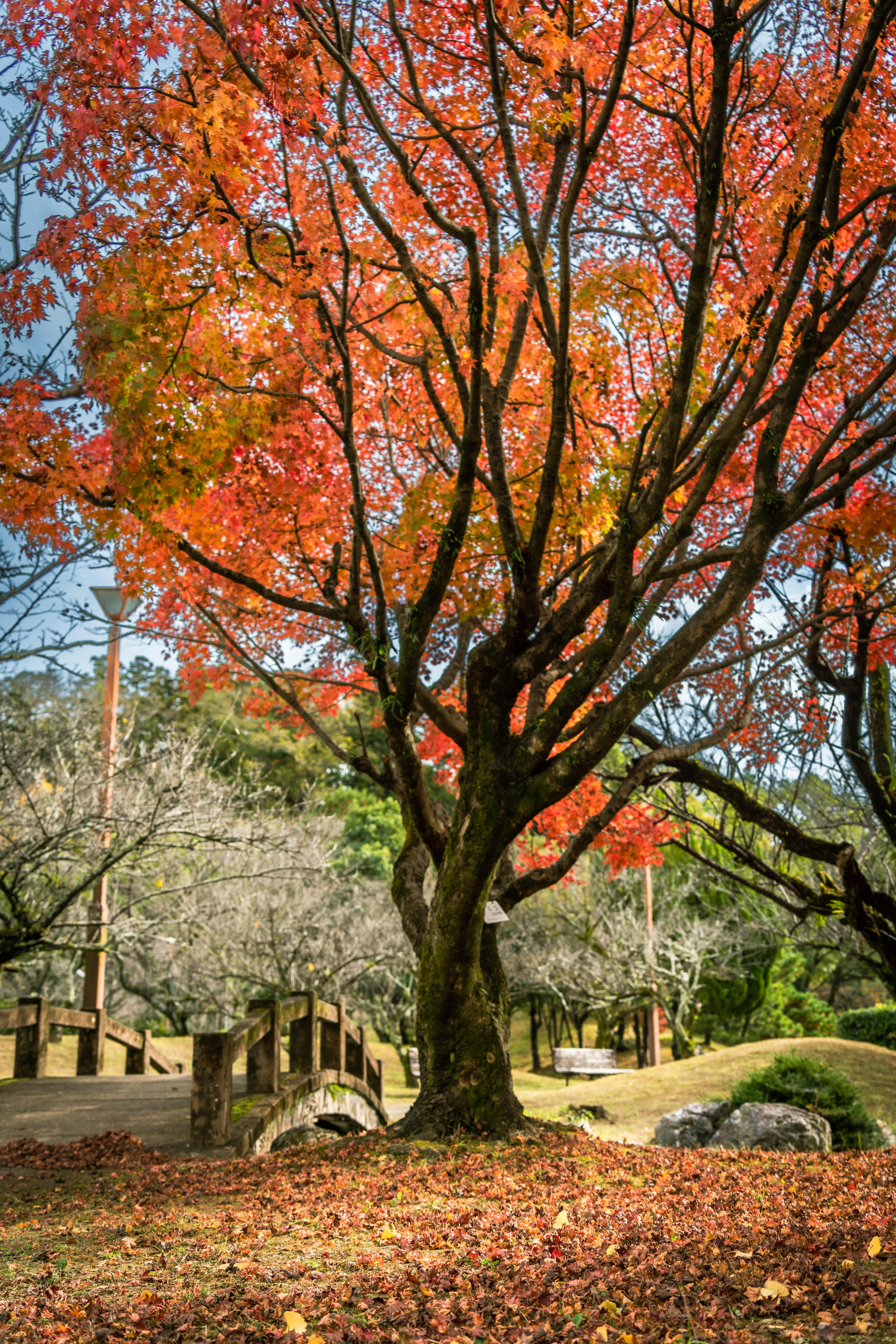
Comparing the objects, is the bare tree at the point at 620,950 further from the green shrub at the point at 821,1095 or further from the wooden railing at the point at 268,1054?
the wooden railing at the point at 268,1054

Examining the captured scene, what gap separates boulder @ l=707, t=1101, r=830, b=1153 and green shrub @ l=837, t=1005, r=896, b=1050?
9217 mm

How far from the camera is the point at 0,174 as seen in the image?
8234 mm

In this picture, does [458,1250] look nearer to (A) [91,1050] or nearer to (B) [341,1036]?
(B) [341,1036]

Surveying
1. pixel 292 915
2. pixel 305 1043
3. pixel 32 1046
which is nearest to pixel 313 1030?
pixel 305 1043

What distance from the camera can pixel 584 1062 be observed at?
64.1 ft

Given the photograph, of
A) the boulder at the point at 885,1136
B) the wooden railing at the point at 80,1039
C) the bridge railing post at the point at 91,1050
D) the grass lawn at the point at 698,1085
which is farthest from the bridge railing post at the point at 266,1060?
the boulder at the point at 885,1136

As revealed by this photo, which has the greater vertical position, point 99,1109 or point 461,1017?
point 461,1017

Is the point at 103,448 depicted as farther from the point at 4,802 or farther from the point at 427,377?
the point at 4,802

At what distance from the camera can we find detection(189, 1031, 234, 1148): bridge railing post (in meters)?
7.27

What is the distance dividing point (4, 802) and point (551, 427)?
9.21 metres

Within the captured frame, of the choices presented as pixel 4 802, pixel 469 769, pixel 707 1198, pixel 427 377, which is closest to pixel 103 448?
pixel 427 377

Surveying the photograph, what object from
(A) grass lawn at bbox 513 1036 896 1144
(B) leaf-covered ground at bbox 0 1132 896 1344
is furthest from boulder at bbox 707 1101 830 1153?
(B) leaf-covered ground at bbox 0 1132 896 1344

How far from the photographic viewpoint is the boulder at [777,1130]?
9.55 metres

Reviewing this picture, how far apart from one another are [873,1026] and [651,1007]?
4.97 m
